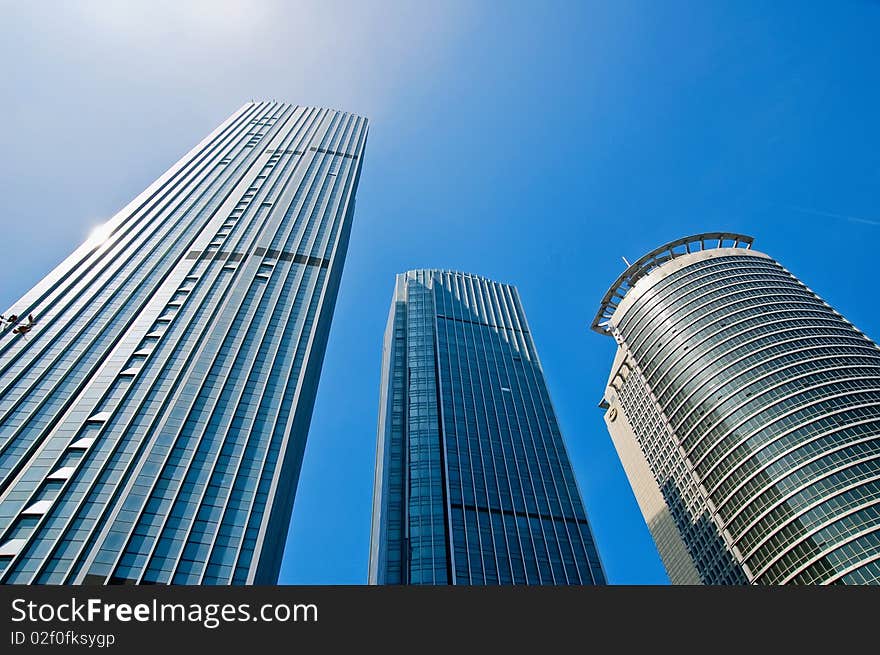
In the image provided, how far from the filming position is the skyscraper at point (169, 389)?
182ft

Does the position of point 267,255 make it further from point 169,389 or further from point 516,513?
point 516,513

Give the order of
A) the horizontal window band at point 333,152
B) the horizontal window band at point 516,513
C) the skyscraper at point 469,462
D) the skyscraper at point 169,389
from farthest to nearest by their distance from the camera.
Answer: the horizontal window band at point 333,152 < the horizontal window band at point 516,513 < the skyscraper at point 469,462 < the skyscraper at point 169,389

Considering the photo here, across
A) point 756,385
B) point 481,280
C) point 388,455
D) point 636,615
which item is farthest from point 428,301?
point 636,615

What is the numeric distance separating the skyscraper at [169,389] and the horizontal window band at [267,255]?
387mm

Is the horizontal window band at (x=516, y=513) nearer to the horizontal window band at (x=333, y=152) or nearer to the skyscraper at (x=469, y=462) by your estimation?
the skyscraper at (x=469, y=462)

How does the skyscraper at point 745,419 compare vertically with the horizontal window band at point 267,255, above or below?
below

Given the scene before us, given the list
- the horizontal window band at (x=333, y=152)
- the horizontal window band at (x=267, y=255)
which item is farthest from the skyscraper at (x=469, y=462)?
the horizontal window band at (x=333, y=152)

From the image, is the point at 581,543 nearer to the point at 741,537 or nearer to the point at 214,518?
the point at 741,537

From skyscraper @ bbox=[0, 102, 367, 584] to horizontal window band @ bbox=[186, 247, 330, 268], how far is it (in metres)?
0.39

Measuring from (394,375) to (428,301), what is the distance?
107 feet

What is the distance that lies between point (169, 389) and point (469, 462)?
65.6m

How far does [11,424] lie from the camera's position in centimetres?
6344

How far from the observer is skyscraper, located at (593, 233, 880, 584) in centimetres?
7100

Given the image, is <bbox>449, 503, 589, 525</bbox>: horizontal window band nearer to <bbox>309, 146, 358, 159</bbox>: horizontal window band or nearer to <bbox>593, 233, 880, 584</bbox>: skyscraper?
<bbox>593, 233, 880, 584</bbox>: skyscraper
